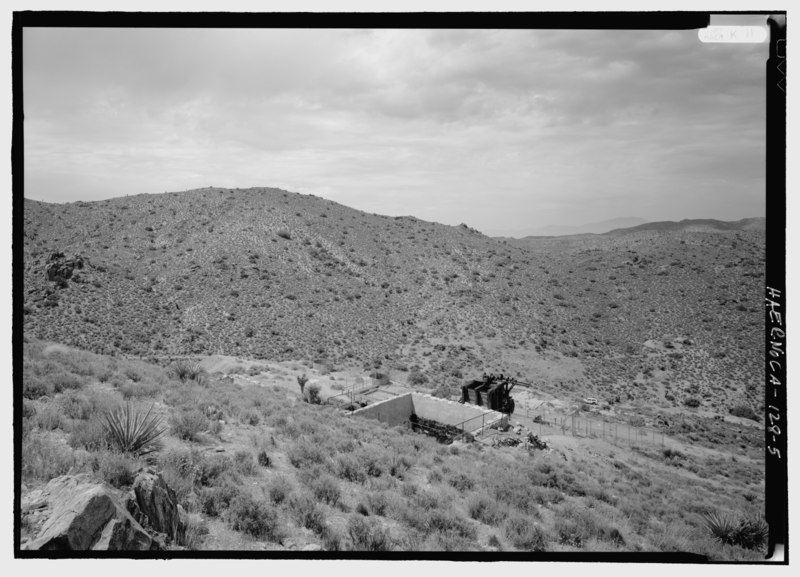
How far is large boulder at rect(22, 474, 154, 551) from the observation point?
4234 mm

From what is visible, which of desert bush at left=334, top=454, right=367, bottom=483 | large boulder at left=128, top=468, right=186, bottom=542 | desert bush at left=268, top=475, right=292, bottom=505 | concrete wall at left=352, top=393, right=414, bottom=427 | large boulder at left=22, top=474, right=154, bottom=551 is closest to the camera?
large boulder at left=22, top=474, right=154, bottom=551

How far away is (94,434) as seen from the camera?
20.4 feet

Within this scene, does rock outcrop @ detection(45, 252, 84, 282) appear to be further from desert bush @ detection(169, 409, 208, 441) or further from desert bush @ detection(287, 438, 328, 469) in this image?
desert bush @ detection(287, 438, 328, 469)

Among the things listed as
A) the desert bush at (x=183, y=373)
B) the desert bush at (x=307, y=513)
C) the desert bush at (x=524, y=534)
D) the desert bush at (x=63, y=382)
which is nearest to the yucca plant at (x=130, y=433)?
the desert bush at (x=307, y=513)

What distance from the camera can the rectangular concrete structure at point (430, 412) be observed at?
57.1ft

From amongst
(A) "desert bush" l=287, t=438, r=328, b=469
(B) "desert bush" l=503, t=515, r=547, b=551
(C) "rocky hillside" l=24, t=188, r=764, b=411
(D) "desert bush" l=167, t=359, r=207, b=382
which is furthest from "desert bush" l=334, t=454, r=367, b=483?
(C) "rocky hillside" l=24, t=188, r=764, b=411

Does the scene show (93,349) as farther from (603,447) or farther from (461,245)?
(461,245)

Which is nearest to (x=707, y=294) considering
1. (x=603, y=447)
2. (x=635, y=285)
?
(x=635, y=285)

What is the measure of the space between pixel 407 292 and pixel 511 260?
1484cm

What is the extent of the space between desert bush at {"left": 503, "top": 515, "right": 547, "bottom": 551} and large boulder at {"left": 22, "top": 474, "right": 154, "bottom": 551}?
13.7ft

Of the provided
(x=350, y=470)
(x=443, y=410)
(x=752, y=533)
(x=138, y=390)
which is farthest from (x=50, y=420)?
(x=443, y=410)

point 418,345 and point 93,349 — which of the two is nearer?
point 93,349

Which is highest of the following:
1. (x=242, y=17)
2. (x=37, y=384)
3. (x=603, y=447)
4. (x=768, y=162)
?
(x=242, y=17)

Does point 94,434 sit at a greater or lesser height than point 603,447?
greater
